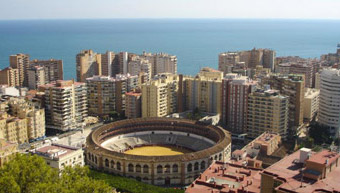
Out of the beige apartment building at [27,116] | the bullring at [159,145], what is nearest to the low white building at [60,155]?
the bullring at [159,145]

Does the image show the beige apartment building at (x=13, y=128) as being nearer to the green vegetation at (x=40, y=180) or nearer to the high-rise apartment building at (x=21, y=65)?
the green vegetation at (x=40, y=180)

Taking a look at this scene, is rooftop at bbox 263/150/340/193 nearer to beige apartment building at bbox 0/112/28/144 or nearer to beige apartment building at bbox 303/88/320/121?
beige apartment building at bbox 0/112/28/144

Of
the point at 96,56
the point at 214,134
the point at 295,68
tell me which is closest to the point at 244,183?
the point at 214,134

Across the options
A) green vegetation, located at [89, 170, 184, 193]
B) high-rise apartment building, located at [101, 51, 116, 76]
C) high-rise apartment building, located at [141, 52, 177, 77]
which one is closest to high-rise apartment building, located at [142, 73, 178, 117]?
green vegetation, located at [89, 170, 184, 193]

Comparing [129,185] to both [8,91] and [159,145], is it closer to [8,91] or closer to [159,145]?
[159,145]

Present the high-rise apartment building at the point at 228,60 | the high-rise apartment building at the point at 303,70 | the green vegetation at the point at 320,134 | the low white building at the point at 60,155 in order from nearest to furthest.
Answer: the low white building at the point at 60,155, the green vegetation at the point at 320,134, the high-rise apartment building at the point at 303,70, the high-rise apartment building at the point at 228,60

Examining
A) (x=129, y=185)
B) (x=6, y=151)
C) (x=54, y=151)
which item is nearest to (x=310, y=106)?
(x=129, y=185)
